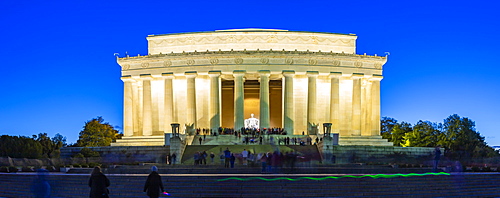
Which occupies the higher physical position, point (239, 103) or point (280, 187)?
point (239, 103)

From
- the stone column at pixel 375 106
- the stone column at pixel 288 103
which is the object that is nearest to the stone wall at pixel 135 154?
the stone column at pixel 288 103

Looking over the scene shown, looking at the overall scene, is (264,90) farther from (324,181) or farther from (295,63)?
(324,181)

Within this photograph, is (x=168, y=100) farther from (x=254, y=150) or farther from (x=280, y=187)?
(x=280, y=187)

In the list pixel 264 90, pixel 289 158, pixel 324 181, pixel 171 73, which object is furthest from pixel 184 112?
pixel 324 181

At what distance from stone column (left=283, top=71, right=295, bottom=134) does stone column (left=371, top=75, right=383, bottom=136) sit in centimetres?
1016

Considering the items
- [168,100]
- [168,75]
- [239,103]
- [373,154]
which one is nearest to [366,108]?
[239,103]

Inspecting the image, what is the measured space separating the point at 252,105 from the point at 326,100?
43.5 feet

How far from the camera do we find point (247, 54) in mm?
73188

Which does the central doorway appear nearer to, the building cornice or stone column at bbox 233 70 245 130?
stone column at bbox 233 70 245 130

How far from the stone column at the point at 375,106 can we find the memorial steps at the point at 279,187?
140 ft

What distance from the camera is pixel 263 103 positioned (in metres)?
74.2

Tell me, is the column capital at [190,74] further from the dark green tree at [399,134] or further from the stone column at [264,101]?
the dark green tree at [399,134]

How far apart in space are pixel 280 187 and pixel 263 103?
43.5 meters

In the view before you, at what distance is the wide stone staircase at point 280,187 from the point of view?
30562 mm
